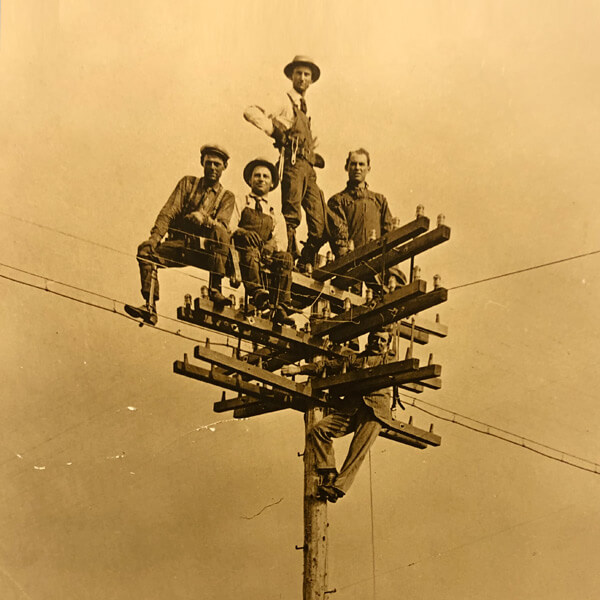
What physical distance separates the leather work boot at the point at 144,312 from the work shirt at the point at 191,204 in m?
0.99

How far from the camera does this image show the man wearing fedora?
12.7 m

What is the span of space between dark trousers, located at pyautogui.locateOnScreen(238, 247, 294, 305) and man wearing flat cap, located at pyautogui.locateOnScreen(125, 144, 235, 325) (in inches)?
11.2

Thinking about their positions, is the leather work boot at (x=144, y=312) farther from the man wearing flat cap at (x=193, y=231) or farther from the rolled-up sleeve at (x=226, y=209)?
the rolled-up sleeve at (x=226, y=209)

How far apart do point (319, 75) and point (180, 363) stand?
451 centimetres

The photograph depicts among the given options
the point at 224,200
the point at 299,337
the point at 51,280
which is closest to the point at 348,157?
the point at 224,200

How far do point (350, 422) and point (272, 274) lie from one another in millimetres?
1885

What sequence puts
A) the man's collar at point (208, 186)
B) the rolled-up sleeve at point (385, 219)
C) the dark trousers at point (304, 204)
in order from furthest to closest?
the rolled-up sleeve at point (385, 219), the dark trousers at point (304, 204), the man's collar at point (208, 186)

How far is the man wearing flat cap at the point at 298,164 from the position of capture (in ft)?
46.1

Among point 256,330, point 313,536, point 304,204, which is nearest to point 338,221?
point 304,204

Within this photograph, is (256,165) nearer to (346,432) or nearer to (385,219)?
(385,219)

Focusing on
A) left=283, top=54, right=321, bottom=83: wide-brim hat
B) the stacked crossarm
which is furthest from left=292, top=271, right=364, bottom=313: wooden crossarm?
left=283, top=54, right=321, bottom=83: wide-brim hat

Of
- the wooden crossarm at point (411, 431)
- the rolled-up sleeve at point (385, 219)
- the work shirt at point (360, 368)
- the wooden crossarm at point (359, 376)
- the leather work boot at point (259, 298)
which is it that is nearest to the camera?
the wooden crossarm at point (359, 376)

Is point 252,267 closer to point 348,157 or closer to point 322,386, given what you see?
point 322,386

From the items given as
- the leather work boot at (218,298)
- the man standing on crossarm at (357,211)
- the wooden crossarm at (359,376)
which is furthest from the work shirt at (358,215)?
the leather work boot at (218,298)
